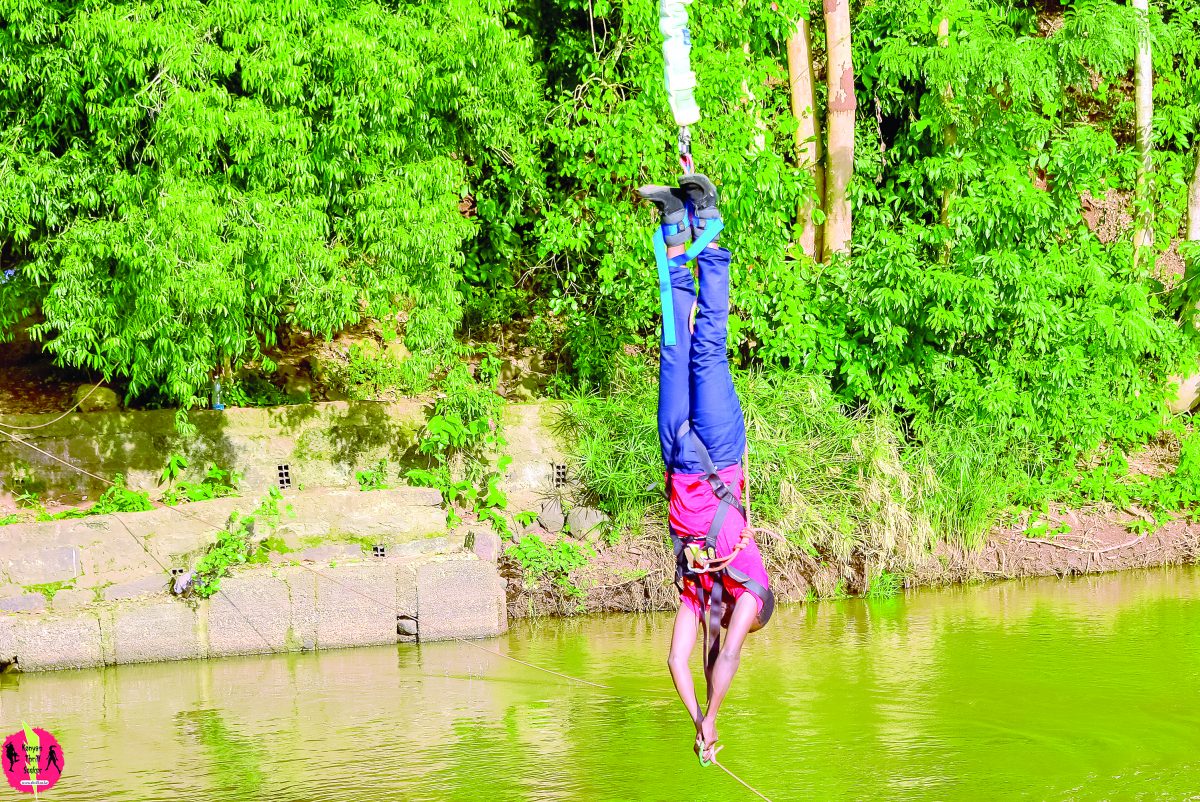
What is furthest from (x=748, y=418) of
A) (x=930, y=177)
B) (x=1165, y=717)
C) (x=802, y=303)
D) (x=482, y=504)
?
(x=1165, y=717)

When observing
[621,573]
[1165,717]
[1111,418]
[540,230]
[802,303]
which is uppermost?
[540,230]

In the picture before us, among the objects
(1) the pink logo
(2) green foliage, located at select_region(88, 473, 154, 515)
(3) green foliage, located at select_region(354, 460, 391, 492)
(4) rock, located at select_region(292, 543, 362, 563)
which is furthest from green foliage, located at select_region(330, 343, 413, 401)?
(1) the pink logo

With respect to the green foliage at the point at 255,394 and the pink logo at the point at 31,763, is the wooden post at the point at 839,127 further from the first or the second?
the pink logo at the point at 31,763

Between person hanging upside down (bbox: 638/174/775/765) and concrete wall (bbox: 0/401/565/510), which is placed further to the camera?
concrete wall (bbox: 0/401/565/510)

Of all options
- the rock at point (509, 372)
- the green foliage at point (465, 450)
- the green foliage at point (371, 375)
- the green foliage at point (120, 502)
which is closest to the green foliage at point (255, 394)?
the green foliage at point (371, 375)

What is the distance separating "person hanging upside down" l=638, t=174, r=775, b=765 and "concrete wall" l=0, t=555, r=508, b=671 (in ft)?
13.6

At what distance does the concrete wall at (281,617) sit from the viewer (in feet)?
29.2

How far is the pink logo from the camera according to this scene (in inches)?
242

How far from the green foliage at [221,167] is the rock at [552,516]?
2.01 m

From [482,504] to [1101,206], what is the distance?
881 centimetres

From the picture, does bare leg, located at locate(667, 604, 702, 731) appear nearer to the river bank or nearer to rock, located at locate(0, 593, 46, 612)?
the river bank

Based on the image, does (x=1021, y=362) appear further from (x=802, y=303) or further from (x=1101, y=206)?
(x=1101, y=206)

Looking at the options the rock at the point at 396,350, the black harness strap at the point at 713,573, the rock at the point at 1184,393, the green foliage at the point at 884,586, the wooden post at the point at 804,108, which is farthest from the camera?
the rock at the point at 1184,393

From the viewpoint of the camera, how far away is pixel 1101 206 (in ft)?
49.6
